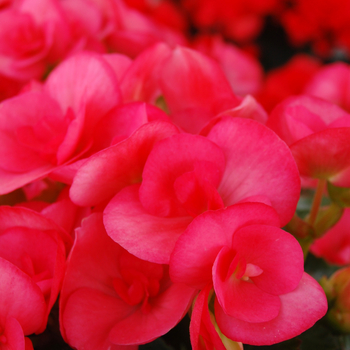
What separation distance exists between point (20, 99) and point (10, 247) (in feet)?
0.54

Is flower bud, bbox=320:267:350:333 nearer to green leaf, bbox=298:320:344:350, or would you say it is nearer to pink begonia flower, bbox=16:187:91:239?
green leaf, bbox=298:320:344:350

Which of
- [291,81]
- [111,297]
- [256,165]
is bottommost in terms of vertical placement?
[291,81]

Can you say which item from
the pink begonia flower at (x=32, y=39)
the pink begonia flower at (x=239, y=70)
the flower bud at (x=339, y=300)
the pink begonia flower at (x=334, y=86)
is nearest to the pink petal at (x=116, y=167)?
the flower bud at (x=339, y=300)

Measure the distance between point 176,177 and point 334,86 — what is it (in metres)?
0.71

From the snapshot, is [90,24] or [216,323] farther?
[90,24]

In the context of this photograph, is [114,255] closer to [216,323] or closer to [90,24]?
[216,323]

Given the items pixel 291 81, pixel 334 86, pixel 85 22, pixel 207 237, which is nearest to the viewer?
pixel 207 237

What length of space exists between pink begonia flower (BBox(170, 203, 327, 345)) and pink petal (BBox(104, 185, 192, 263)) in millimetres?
27

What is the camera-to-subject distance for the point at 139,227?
1.15 feet

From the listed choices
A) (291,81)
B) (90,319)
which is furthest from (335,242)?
(291,81)

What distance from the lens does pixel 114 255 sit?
399 mm

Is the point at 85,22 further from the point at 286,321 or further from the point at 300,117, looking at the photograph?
the point at 286,321

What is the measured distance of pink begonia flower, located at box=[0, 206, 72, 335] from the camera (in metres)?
0.35

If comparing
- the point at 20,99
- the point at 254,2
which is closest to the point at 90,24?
the point at 20,99
